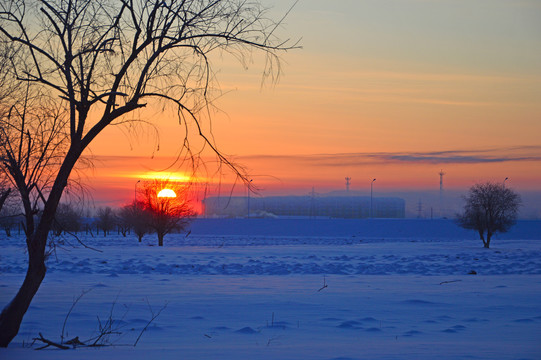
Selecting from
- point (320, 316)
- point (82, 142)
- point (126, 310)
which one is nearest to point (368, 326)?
point (320, 316)

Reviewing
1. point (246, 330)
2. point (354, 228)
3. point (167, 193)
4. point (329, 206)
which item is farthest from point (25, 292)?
point (329, 206)

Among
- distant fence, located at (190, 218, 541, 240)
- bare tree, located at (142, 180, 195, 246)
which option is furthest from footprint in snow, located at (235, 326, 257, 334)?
distant fence, located at (190, 218, 541, 240)

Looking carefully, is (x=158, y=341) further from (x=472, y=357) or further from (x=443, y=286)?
(x=443, y=286)

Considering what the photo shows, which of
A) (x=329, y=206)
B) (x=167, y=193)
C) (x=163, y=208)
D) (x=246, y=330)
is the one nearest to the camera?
(x=246, y=330)

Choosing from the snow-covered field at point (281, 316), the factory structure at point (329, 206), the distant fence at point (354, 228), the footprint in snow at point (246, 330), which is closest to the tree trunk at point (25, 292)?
the snow-covered field at point (281, 316)

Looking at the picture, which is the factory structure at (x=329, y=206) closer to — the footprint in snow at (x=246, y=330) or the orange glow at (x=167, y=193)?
the orange glow at (x=167, y=193)

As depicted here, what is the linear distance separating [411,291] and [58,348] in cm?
999

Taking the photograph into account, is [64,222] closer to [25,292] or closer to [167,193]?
[25,292]

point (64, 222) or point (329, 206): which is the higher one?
point (329, 206)

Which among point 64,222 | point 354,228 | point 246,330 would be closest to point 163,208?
point 64,222

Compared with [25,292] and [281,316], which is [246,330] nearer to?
[281,316]

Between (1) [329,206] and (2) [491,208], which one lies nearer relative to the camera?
(2) [491,208]

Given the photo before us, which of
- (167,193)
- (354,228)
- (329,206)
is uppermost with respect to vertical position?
(329,206)

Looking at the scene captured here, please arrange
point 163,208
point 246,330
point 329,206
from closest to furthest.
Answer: point 246,330 < point 163,208 < point 329,206
